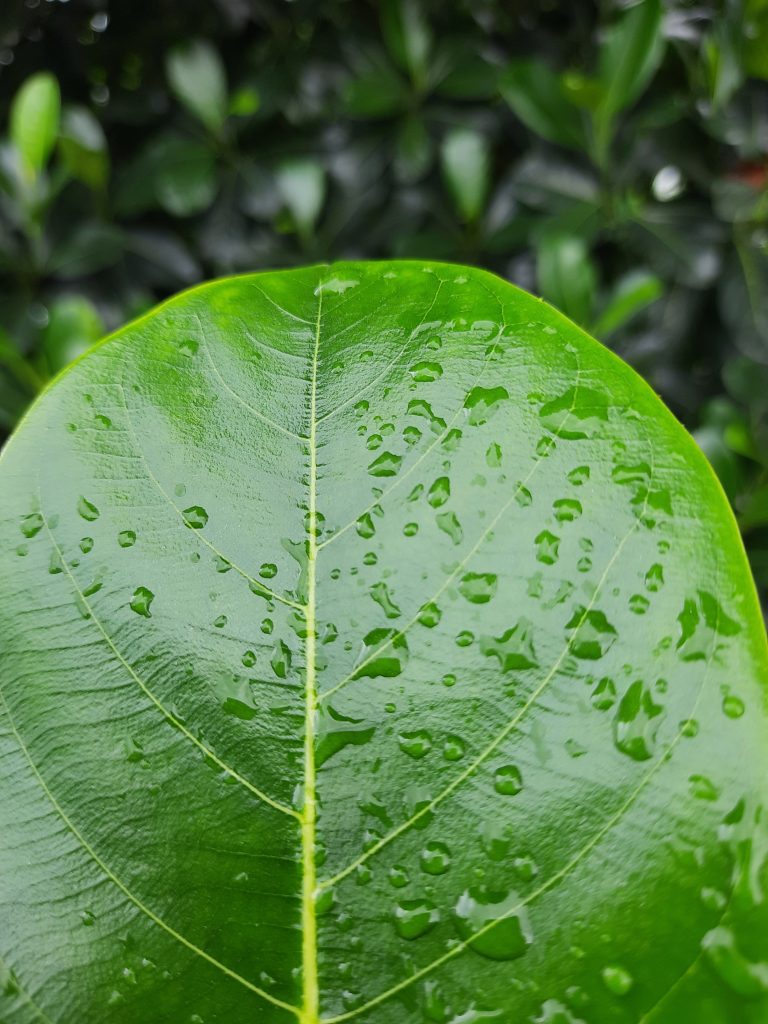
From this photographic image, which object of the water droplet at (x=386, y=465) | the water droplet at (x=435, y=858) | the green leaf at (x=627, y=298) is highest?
the green leaf at (x=627, y=298)

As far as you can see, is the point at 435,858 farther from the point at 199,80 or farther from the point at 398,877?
the point at 199,80

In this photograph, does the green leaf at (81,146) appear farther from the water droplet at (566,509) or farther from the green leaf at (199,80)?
the water droplet at (566,509)

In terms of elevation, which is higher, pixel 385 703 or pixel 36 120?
pixel 36 120

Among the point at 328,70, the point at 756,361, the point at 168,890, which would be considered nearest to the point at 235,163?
the point at 328,70

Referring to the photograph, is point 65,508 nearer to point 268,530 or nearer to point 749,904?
point 268,530

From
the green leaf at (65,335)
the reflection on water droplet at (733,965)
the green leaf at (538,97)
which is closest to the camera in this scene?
the reflection on water droplet at (733,965)

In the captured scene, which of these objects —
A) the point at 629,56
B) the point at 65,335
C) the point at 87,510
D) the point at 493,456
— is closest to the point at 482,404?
the point at 493,456

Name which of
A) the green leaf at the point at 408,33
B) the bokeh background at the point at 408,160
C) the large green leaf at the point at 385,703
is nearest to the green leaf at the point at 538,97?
the bokeh background at the point at 408,160
